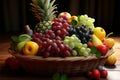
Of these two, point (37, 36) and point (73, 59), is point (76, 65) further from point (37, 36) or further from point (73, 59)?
point (37, 36)

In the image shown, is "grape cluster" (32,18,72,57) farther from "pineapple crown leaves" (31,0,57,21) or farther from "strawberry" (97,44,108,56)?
"pineapple crown leaves" (31,0,57,21)

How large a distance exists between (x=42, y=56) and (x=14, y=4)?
185 centimetres

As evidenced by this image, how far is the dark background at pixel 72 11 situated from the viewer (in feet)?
10.1

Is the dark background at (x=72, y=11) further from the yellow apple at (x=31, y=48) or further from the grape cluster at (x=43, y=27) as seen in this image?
the yellow apple at (x=31, y=48)

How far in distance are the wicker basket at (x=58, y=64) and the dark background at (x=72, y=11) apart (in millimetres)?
1689

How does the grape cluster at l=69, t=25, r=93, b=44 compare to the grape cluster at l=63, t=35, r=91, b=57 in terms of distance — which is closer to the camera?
the grape cluster at l=63, t=35, r=91, b=57

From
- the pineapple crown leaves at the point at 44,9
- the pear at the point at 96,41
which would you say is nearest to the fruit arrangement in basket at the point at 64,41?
the pear at the point at 96,41

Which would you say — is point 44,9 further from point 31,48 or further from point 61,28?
point 31,48

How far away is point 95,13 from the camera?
3.12m

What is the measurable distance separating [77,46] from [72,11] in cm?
175

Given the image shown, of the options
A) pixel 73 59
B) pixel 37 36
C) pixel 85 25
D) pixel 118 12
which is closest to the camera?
pixel 73 59

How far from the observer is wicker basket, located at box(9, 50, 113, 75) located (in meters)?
1.34

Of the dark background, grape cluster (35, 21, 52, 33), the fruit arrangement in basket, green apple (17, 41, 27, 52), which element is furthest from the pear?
the dark background

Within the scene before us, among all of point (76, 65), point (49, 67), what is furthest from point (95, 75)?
point (49, 67)
